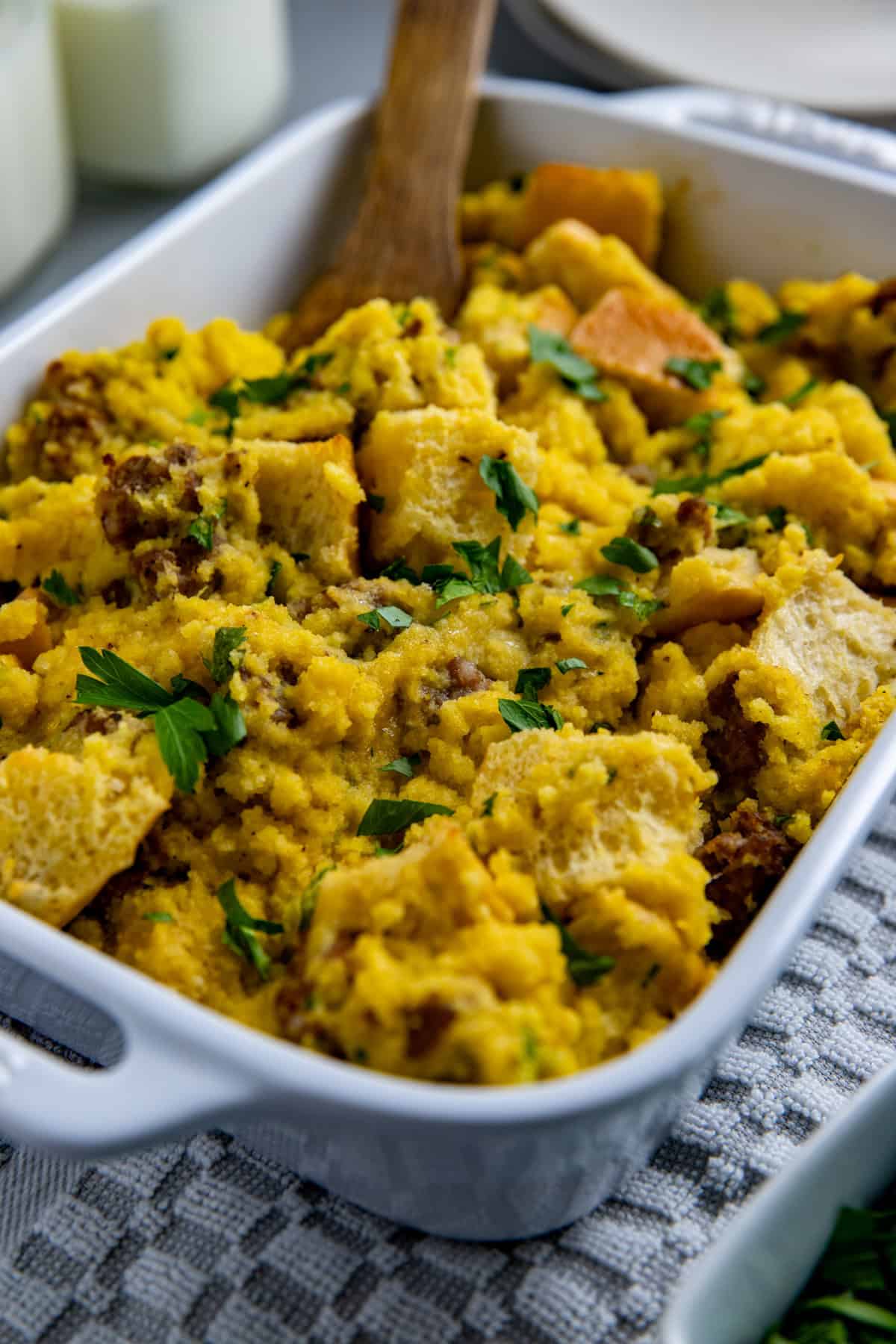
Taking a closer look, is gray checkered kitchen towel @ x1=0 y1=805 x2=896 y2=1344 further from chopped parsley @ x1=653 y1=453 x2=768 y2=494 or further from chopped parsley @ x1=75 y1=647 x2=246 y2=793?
chopped parsley @ x1=653 y1=453 x2=768 y2=494

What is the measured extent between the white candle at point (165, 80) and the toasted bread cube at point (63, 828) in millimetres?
2104

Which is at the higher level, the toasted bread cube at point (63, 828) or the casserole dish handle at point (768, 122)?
the casserole dish handle at point (768, 122)

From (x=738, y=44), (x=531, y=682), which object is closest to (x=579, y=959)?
(x=531, y=682)

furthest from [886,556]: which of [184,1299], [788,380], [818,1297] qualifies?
[184,1299]

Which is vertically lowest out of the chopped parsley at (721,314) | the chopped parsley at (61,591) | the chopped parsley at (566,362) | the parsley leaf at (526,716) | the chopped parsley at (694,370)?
the parsley leaf at (526,716)

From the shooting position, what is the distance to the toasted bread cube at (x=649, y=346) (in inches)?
90.4

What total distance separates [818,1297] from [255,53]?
2.96 meters

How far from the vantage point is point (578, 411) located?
2.21 m

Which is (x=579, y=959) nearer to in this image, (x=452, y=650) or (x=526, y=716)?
(x=526, y=716)

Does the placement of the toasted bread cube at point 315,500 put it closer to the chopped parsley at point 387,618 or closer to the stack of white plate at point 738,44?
the chopped parsley at point 387,618

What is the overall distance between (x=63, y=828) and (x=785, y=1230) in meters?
0.85

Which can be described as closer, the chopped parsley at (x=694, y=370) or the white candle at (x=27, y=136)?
the chopped parsley at (x=694, y=370)

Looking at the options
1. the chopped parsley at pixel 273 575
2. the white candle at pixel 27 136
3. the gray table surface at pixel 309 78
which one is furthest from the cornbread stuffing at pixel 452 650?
the gray table surface at pixel 309 78

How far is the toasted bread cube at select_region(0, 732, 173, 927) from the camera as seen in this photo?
1.55m
